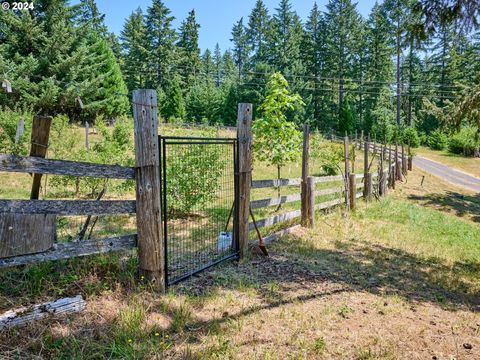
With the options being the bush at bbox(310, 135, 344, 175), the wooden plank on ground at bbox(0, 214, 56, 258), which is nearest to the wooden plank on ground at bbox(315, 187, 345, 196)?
the bush at bbox(310, 135, 344, 175)

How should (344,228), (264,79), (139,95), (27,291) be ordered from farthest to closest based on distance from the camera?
1. (264,79)
2. (344,228)
3. (139,95)
4. (27,291)

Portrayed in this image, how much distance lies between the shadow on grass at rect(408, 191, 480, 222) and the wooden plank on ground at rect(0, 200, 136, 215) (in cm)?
1313

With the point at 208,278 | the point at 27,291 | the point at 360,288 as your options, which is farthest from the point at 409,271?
the point at 27,291

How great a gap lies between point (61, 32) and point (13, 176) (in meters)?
19.0

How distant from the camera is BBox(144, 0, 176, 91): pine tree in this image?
153 ft

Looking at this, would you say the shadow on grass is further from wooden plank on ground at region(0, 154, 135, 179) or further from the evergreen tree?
the evergreen tree

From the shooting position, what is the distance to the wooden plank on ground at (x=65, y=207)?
310 centimetres

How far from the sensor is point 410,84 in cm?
5069

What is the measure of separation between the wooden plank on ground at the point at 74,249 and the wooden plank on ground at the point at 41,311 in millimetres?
402

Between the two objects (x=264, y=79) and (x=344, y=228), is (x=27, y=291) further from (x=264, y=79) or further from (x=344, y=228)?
(x=264, y=79)

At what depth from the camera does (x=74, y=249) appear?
344 cm

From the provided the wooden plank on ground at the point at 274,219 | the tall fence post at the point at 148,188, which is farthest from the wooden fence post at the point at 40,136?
the wooden plank on ground at the point at 274,219

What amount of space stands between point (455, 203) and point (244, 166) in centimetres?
1353

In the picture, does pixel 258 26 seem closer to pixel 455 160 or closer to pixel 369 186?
pixel 455 160
